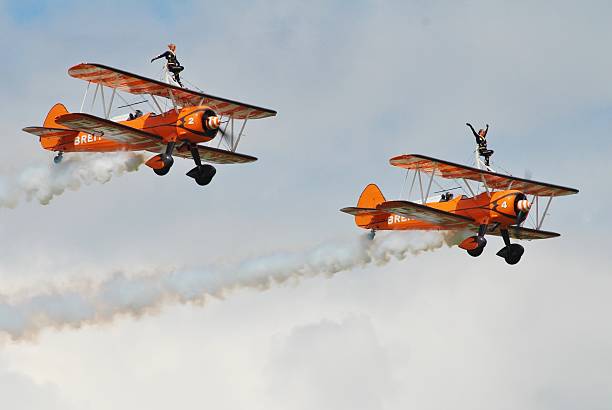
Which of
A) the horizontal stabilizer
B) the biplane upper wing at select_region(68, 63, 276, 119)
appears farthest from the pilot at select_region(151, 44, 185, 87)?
the horizontal stabilizer

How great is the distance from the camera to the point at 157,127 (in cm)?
5822

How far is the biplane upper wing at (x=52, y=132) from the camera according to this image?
59.4 meters

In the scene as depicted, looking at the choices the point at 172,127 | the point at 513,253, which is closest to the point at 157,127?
the point at 172,127

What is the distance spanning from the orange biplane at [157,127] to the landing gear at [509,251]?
8295 millimetres

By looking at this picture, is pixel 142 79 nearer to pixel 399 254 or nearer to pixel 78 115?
pixel 78 115

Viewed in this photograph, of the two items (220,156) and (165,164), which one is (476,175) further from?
(165,164)

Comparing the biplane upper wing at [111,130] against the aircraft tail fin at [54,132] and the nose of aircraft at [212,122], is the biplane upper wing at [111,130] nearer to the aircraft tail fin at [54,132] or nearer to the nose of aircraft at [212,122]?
the nose of aircraft at [212,122]

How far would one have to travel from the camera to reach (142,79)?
5859 centimetres

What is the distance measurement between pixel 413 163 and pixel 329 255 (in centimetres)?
528

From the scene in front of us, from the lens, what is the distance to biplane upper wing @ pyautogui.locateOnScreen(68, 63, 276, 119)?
5784cm

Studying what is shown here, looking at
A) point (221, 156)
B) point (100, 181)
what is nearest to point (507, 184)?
point (221, 156)

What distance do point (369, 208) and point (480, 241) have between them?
575 centimetres

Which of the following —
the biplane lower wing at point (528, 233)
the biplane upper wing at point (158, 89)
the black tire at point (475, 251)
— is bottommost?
the black tire at point (475, 251)

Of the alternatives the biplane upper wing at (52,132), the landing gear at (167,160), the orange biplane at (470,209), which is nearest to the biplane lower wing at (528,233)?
the orange biplane at (470,209)
